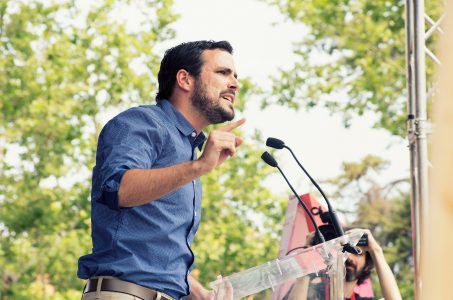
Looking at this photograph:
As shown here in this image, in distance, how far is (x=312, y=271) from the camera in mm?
2139

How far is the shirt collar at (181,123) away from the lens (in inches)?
86.7

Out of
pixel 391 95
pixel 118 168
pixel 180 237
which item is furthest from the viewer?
pixel 391 95

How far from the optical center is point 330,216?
2.50 metres

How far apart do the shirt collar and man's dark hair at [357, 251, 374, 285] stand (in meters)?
1.78

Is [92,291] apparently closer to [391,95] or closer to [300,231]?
[300,231]

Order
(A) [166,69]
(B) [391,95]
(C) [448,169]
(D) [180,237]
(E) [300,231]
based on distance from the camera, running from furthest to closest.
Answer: (B) [391,95] → (E) [300,231] → (A) [166,69] → (D) [180,237] → (C) [448,169]

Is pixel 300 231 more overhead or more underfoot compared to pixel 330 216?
more underfoot

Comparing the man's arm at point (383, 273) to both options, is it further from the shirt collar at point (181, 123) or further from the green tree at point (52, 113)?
the green tree at point (52, 113)

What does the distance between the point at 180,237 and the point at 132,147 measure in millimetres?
272

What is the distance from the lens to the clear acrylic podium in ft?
6.79

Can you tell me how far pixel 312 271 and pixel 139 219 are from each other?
507 mm

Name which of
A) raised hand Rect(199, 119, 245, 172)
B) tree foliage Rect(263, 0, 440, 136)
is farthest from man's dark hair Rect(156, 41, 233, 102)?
tree foliage Rect(263, 0, 440, 136)

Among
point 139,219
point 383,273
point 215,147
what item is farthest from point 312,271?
point 383,273

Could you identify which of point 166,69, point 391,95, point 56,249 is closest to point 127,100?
point 56,249
